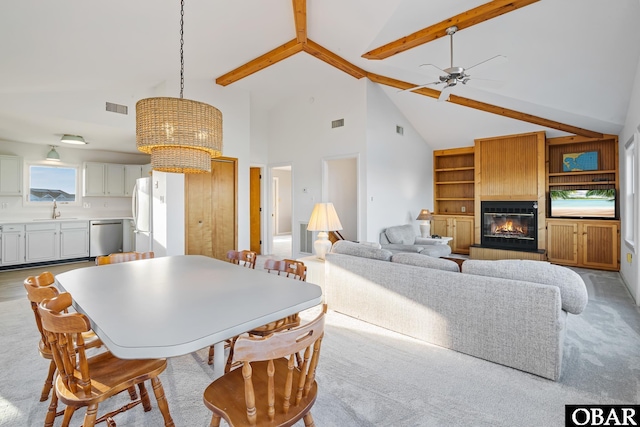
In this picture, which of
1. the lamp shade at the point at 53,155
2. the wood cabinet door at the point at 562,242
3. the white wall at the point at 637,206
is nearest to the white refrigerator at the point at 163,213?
the lamp shade at the point at 53,155

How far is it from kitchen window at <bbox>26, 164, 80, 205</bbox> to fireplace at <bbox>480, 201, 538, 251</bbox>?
8382 mm

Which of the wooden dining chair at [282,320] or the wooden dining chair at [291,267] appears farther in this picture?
the wooden dining chair at [291,267]

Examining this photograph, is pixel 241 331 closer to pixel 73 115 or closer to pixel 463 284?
pixel 463 284

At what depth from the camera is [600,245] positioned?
5.48 m

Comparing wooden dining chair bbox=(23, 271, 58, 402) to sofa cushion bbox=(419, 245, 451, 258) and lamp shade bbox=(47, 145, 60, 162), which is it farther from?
lamp shade bbox=(47, 145, 60, 162)

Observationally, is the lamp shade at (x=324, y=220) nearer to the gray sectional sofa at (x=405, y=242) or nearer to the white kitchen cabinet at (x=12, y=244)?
the gray sectional sofa at (x=405, y=242)

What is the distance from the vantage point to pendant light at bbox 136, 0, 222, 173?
206 cm

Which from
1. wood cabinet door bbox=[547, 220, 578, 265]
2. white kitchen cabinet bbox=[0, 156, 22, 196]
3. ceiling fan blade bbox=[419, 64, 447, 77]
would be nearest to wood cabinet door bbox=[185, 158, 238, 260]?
white kitchen cabinet bbox=[0, 156, 22, 196]

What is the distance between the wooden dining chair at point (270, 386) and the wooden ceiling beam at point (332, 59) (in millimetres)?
4308

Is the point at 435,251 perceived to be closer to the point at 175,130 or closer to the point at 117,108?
the point at 175,130

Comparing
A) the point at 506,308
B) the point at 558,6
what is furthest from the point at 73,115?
the point at 558,6

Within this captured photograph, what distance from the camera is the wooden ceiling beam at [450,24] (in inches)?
120

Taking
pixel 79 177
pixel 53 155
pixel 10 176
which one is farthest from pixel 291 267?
pixel 79 177

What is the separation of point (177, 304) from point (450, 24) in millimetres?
3729
